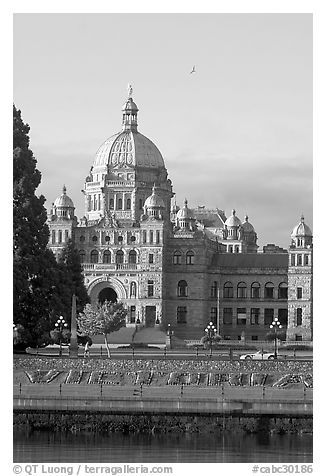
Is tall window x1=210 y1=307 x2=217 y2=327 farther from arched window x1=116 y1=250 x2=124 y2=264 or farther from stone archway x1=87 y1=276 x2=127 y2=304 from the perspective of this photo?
arched window x1=116 y1=250 x2=124 y2=264

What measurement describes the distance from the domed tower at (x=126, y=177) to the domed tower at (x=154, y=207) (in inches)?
432

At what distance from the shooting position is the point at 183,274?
14062cm

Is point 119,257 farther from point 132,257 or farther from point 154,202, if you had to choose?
point 154,202

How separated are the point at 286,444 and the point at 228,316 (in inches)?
3640

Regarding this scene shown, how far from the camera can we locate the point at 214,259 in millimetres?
145375

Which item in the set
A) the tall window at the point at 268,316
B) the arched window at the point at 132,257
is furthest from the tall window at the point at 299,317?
the arched window at the point at 132,257

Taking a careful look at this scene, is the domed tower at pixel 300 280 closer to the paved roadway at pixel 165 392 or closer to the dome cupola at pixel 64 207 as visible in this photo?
the dome cupola at pixel 64 207

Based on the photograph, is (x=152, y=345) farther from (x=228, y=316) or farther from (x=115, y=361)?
(x=115, y=361)

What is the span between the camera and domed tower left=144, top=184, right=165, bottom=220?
13838 centimetres

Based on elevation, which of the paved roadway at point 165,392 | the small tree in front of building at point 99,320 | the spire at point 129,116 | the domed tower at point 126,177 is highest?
the spire at point 129,116

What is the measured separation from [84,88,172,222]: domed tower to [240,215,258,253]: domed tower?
26.3 m

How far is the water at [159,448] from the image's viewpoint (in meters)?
45.9

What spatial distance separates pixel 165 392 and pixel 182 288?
80289 mm
